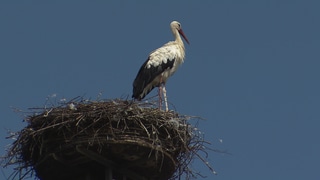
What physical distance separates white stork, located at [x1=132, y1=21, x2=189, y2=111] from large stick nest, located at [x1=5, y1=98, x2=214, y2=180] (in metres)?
3.02

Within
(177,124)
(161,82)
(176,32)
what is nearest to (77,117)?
(177,124)

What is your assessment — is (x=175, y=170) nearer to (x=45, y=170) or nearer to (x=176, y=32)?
(x=45, y=170)

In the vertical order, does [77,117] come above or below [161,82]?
below

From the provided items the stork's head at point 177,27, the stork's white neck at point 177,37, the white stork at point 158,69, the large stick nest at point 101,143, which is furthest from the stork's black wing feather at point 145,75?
the large stick nest at point 101,143

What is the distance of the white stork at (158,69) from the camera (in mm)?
16031

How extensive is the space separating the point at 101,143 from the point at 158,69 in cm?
456

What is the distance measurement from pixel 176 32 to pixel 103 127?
5911mm

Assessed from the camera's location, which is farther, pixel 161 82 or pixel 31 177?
pixel 161 82

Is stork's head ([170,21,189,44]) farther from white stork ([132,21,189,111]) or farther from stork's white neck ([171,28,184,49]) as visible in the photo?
white stork ([132,21,189,111])

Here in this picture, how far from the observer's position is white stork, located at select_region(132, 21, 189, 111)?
16031 mm

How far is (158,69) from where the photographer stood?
16.3 metres

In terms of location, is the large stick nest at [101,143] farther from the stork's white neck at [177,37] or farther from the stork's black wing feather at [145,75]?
the stork's white neck at [177,37]

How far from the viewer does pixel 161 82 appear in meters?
16.5

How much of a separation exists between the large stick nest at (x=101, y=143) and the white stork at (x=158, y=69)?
9.90 feet
